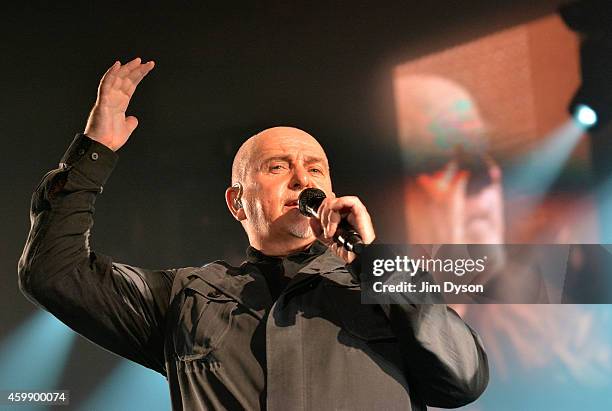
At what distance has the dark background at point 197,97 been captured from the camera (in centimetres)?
231

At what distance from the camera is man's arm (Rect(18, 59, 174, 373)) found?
1.47 meters

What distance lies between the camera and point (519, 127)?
7.63 feet

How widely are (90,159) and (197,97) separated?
0.98 metres

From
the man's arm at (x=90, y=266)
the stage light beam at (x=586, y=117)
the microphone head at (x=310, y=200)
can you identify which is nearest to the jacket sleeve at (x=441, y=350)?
the microphone head at (x=310, y=200)

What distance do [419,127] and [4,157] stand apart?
1.19 m

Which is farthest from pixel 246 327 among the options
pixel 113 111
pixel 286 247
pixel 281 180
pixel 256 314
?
pixel 113 111

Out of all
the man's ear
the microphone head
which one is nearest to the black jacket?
the microphone head

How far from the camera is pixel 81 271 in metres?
1.51

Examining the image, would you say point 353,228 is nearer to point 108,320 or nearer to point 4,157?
point 108,320

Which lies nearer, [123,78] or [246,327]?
[246,327]

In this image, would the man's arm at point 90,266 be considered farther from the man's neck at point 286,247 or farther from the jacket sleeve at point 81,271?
the man's neck at point 286,247

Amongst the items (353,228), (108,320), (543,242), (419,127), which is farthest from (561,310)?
(108,320)

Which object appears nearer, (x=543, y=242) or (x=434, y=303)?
(x=434, y=303)

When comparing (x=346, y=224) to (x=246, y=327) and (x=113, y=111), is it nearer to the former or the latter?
(x=246, y=327)
